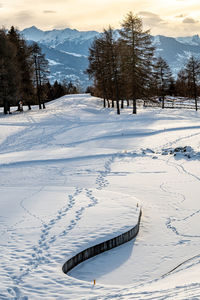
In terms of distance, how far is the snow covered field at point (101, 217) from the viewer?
739cm

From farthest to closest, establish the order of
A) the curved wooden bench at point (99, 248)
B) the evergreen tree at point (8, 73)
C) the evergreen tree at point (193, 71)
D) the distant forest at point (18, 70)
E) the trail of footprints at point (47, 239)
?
the evergreen tree at point (193, 71) < the distant forest at point (18, 70) < the evergreen tree at point (8, 73) < the curved wooden bench at point (99, 248) < the trail of footprints at point (47, 239)

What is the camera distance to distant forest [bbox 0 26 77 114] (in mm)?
38606

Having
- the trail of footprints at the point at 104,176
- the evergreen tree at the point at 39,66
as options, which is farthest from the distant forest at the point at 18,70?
the trail of footprints at the point at 104,176

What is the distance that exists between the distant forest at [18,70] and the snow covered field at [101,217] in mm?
16744

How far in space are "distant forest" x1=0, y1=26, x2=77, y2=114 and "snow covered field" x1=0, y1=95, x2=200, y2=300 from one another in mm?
16744

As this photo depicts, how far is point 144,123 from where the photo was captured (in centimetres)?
3155

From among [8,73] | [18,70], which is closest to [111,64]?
[18,70]

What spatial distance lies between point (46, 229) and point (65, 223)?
0.70 meters

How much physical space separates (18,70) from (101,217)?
3382 cm

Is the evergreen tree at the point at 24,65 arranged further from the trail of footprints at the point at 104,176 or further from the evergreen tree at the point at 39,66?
the trail of footprints at the point at 104,176

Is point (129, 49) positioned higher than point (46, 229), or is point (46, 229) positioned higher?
point (129, 49)

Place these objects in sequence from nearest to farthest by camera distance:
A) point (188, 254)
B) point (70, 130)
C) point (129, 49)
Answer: point (188, 254)
point (70, 130)
point (129, 49)

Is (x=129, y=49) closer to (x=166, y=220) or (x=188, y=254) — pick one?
(x=166, y=220)

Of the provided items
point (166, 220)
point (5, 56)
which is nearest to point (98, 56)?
point (5, 56)
